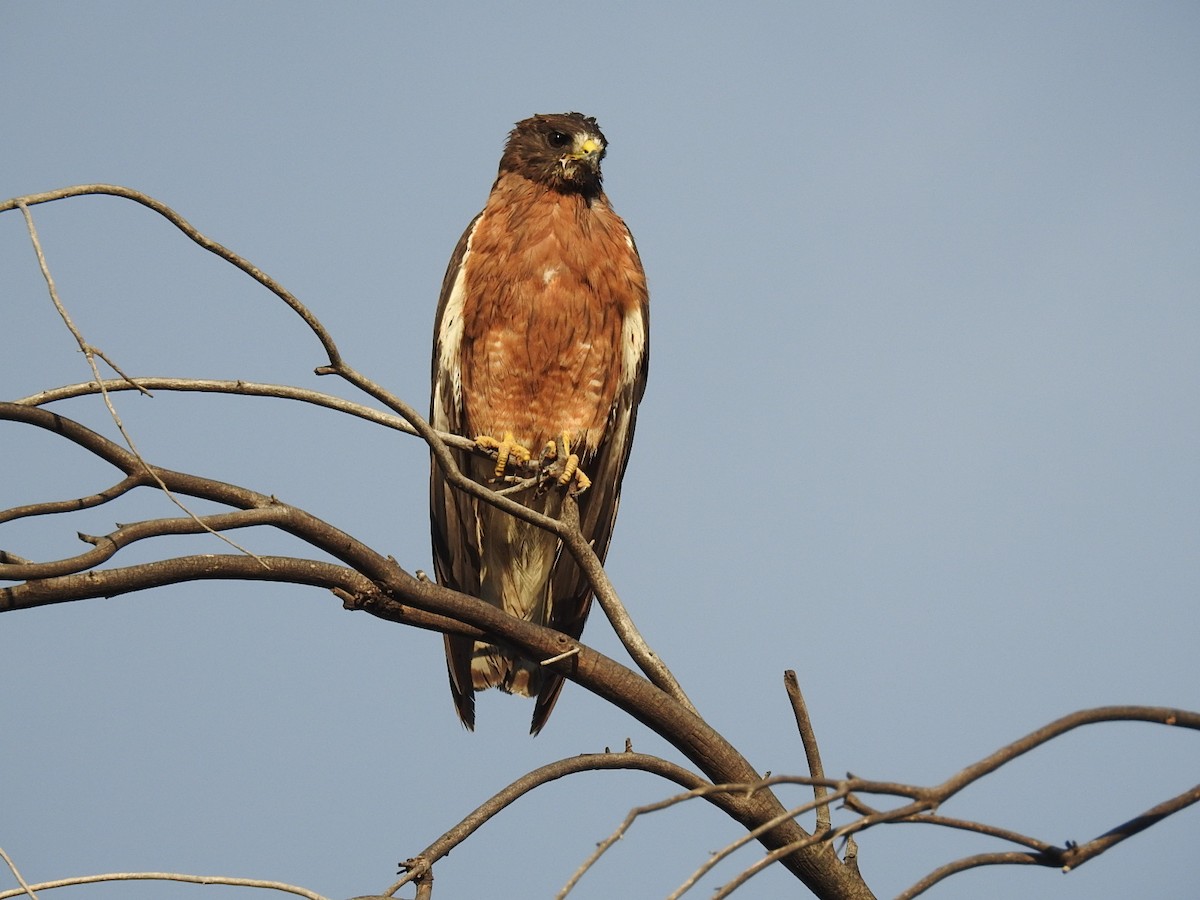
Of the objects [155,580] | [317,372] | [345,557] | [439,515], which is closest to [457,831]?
[345,557]

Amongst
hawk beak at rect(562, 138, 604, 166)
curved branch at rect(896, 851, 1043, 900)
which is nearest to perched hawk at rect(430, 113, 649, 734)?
hawk beak at rect(562, 138, 604, 166)

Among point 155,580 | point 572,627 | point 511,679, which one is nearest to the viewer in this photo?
point 155,580

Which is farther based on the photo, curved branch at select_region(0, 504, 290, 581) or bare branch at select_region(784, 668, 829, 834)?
bare branch at select_region(784, 668, 829, 834)

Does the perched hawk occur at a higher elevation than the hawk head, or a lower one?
lower

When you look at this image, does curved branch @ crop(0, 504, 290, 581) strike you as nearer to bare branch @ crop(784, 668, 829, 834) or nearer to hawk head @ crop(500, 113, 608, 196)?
bare branch @ crop(784, 668, 829, 834)

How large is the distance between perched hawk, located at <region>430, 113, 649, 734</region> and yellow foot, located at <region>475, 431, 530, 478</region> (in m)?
0.01

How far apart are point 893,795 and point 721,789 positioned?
314mm

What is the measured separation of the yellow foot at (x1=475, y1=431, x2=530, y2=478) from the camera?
18.4 feet

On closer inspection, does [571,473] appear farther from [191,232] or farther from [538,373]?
[191,232]

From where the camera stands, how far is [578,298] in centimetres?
594

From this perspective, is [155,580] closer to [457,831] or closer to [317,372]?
[317,372]

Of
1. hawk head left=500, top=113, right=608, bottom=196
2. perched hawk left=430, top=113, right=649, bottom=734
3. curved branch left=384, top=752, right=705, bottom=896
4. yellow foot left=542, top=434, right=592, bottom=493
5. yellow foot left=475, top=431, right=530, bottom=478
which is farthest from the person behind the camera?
hawk head left=500, top=113, right=608, bottom=196

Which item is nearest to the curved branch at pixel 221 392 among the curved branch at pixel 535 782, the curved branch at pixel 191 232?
the curved branch at pixel 191 232

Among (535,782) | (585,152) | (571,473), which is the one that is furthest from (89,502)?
(585,152)
